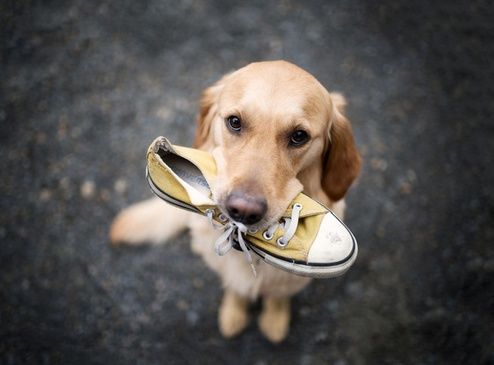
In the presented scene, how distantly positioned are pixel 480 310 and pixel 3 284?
311 centimetres

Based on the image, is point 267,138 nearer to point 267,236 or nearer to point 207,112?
point 267,236

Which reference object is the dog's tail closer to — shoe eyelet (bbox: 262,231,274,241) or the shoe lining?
the shoe lining

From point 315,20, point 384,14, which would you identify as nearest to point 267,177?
point 315,20

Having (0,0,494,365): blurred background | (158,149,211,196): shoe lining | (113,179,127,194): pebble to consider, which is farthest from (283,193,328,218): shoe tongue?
(113,179,127,194): pebble

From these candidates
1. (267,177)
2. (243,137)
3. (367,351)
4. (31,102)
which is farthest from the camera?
(31,102)

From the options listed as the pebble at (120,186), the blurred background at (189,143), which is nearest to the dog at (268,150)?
the blurred background at (189,143)

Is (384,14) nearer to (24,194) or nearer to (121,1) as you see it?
(121,1)

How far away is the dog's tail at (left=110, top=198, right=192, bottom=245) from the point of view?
8.07 feet

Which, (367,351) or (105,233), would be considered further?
(105,233)

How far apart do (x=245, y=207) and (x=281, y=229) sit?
212mm

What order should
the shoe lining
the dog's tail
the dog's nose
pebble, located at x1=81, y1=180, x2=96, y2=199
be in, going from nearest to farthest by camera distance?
the dog's nose → the shoe lining → the dog's tail → pebble, located at x1=81, y1=180, x2=96, y2=199

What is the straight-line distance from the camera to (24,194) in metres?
2.75

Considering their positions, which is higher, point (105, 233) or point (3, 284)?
point (105, 233)

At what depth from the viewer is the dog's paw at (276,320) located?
249 cm
